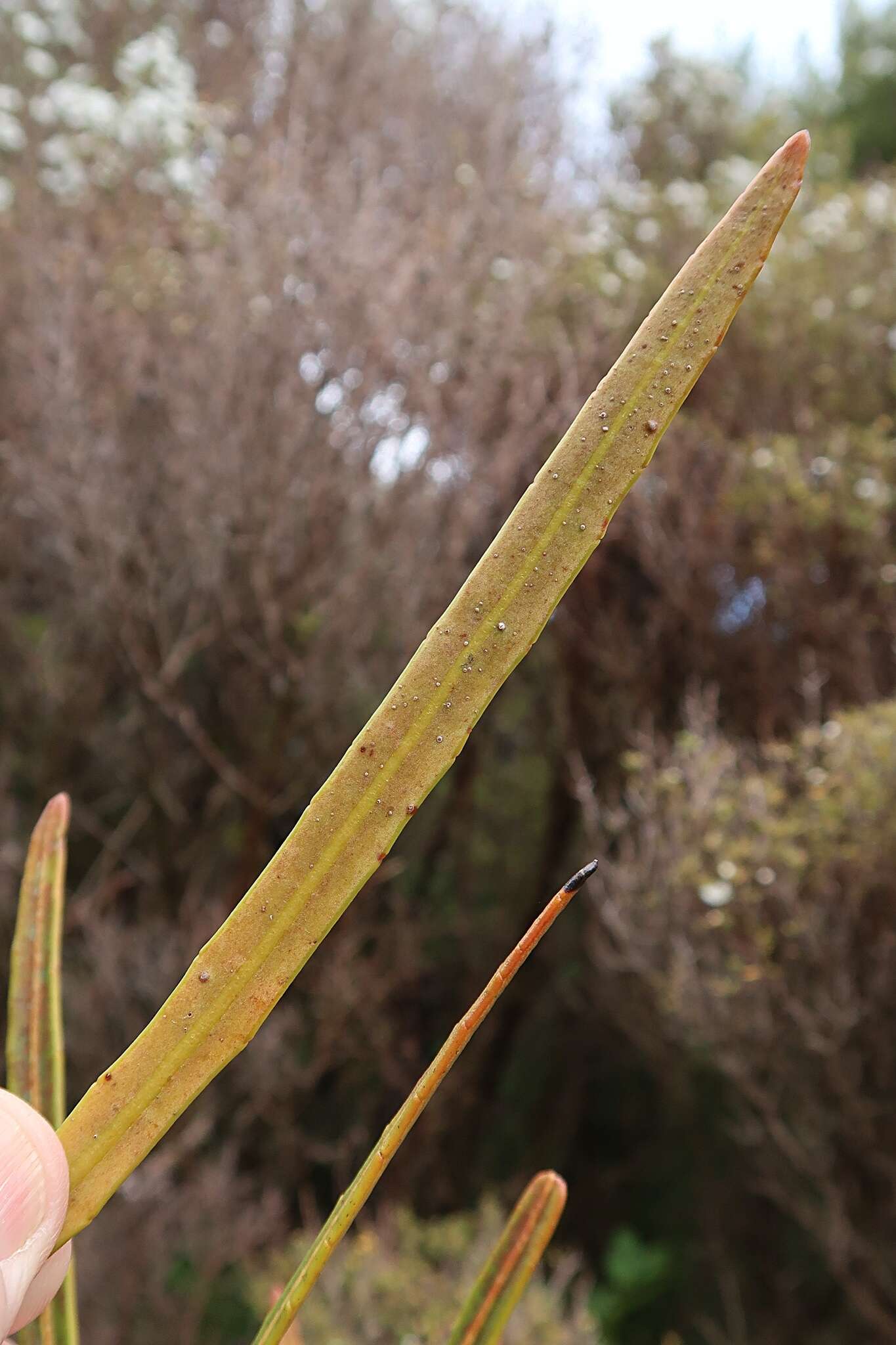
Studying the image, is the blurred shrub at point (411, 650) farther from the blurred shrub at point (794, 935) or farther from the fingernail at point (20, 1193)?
the fingernail at point (20, 1193)

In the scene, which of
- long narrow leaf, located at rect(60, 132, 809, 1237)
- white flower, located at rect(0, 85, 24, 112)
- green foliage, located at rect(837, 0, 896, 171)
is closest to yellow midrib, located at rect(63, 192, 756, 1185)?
long narrow leaf, located at rect(60, 132, 809, 1237)

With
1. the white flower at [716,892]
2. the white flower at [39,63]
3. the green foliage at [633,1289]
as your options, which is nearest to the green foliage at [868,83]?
the white flower at [39,63]

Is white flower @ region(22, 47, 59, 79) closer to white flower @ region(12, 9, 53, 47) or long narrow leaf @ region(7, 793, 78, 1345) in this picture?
white flower @ region(12, 9, 53, 47)

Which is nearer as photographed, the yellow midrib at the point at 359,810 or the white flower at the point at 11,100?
the yellow midrib at the point at 359,810

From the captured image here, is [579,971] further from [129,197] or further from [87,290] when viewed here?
[129,197]

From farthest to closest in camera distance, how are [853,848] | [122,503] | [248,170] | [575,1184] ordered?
[575,1184] < [248,170] < [122,503] < [853,848]

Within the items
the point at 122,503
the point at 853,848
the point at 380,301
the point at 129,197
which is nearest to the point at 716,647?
the point at 853,848
